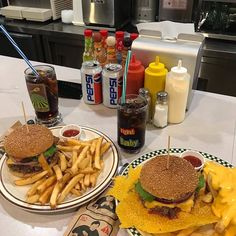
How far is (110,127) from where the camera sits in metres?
1.18

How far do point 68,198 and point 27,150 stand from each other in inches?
7.3

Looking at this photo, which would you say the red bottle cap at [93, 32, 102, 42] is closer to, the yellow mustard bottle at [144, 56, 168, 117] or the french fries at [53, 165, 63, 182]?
the yellow mustard bottle at [144, 56, 168, 117]

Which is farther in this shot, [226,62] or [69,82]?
[226,62]

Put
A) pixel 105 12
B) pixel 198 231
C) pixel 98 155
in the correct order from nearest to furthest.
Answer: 1. pixel 198 231
2. pixel 98 155
3. pixel 105 12

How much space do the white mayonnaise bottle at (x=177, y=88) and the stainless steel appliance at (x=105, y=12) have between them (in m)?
1.27

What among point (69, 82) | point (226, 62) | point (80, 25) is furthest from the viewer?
point (80, 25)

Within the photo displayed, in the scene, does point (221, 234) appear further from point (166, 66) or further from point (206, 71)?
point (206, 71)

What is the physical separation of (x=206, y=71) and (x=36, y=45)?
140cm

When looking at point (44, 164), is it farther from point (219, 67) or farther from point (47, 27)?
point (47, 27)

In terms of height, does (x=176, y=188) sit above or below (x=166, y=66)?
below

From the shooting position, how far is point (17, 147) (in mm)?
863

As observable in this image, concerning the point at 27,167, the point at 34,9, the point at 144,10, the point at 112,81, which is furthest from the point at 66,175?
the point at 34,9

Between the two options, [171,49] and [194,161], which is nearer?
[194,161]

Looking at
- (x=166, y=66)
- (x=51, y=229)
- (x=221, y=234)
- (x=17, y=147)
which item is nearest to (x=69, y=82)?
(x=166, y=66)
